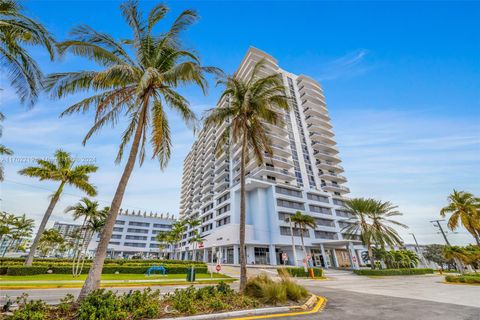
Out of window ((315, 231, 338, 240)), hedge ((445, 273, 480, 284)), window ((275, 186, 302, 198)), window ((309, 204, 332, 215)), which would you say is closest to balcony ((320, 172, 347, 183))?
window ((309, 204, 332, 215))

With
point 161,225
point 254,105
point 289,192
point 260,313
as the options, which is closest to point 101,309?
point 260,313

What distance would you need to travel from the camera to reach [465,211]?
2733 centimetres

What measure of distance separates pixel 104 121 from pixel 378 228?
119 feet

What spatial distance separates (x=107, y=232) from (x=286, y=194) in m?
39.2

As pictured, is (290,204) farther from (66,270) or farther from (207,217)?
(66,270)

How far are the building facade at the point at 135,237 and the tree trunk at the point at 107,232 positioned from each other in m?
81.3

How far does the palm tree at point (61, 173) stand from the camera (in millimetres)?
21531

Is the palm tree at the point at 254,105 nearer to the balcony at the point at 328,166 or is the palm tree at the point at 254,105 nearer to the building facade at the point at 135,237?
the balcony at the point at 328,166

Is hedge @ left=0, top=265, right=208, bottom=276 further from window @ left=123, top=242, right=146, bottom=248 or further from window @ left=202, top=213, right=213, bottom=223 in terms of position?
window @ left=123, top=242, right=146, bottom=248

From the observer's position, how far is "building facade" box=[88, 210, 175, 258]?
265ft

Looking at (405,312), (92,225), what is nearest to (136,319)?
(405,312)

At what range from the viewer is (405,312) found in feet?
23.3

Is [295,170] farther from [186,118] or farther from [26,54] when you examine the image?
[26,54]

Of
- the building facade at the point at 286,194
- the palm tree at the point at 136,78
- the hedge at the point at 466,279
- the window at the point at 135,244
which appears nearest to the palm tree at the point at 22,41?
the palm tree at the point at 136,78
